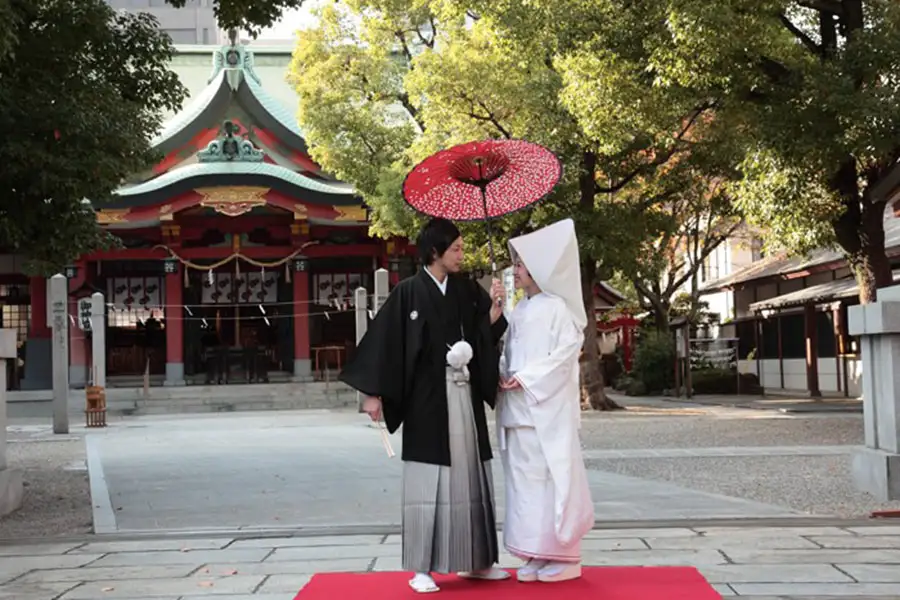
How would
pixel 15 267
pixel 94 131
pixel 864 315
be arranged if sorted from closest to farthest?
pixel 864 315 → pixel 94 131 → pixel 15 267

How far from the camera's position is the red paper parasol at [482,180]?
5.55 metres

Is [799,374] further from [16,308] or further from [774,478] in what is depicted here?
[16,308]

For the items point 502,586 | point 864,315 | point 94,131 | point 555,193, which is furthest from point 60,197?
point 555,193

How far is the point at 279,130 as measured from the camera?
2502 cm

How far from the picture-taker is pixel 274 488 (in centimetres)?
923

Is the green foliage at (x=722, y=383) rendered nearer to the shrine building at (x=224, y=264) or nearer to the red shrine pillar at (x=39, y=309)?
the shrine building at (x=224, y=264)

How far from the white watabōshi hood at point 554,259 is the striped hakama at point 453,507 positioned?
0.62 meters

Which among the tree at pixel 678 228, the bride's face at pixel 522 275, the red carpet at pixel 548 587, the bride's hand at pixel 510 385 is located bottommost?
the red carpet at pixel 548 587

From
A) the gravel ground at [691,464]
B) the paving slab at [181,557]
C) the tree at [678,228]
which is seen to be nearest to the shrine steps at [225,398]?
the gravel ground at [691,464]

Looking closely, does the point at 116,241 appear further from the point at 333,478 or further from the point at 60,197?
the point at 333,478

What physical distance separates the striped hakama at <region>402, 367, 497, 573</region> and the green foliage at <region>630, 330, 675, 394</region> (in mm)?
20953

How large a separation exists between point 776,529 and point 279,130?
20337mm

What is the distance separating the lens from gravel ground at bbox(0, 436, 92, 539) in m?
7.47

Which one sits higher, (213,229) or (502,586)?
(213,229)
